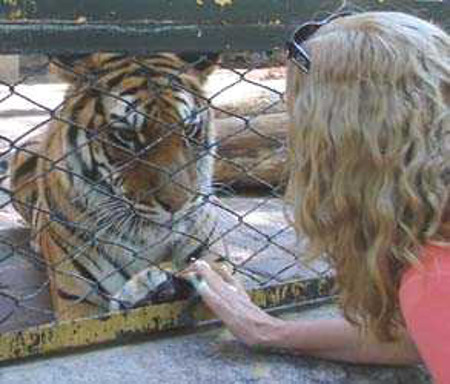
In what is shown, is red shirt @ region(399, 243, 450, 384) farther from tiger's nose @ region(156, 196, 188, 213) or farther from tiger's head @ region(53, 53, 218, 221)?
tiger's nose @ region(156, 196, 188, 213)

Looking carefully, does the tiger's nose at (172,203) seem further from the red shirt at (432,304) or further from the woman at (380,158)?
the red shirt at (432,304)

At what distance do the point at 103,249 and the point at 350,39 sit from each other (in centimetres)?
181

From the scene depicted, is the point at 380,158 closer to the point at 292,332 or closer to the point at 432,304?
the point at 432,304

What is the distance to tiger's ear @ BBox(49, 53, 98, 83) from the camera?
7.62 ft

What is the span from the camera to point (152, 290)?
255 cm

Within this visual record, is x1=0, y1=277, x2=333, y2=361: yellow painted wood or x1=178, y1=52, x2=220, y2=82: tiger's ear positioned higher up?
x1=178, y1=52, x2=220, y2=82: tiger's ear

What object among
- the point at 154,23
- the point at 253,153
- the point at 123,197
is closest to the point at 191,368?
the point at 154,23

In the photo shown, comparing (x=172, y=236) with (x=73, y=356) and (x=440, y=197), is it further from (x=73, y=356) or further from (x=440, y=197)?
(x=440, y=197)

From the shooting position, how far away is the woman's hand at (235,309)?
2.39 meters

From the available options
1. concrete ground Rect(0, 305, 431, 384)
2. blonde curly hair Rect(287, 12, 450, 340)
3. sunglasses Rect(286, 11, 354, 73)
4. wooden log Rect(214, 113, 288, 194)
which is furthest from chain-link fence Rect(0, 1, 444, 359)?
wooden log Rect(214, 113, 288, 194)

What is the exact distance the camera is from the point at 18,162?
4117 mm

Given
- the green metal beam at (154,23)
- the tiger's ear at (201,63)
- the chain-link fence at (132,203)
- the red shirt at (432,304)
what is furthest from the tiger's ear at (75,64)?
the red shirt at (432,304)

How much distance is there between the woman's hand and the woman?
0.72m

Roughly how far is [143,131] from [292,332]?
95 centimetres
